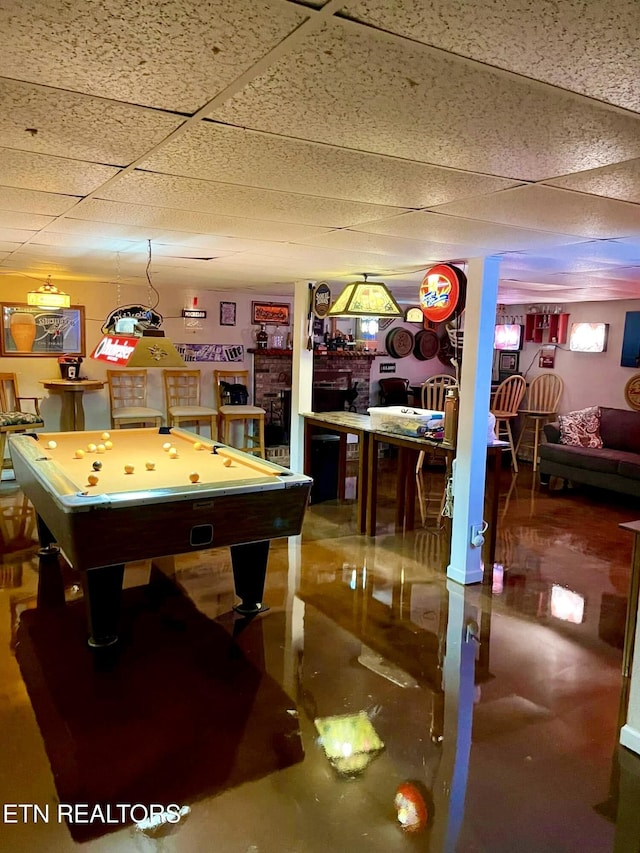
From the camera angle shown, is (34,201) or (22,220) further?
(22,220)

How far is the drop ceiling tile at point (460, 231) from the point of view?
9.41ft

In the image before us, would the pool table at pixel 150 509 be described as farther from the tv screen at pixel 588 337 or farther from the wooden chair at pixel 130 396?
the tv screen at pixel 588 337

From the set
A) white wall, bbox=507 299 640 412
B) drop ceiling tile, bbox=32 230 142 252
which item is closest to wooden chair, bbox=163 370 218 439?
drop ceiling tile, bbox=32 230 142 252

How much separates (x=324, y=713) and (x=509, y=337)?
761cm

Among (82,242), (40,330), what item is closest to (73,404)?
(40,330)

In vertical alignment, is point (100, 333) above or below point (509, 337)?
below

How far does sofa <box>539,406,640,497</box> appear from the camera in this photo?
6641 millimetres

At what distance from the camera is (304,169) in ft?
6.84

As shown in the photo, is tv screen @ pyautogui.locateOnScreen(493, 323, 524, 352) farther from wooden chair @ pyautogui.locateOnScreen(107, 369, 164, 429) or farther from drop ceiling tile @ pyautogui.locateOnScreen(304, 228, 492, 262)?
drop ceiling tile @ pyautogui.locateOnScreen(304, 228, 492, 262)

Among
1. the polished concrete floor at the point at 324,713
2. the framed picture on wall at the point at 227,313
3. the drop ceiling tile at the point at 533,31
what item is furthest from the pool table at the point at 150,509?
the framed picture on wall at the point at 227,313

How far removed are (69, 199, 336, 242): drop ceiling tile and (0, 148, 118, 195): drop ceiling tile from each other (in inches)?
10.5

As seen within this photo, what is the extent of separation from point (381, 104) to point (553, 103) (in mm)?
395

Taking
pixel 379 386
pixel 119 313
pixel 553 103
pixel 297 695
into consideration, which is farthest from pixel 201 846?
pixel 379 386

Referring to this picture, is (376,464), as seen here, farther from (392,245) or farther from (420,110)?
(420,110)
